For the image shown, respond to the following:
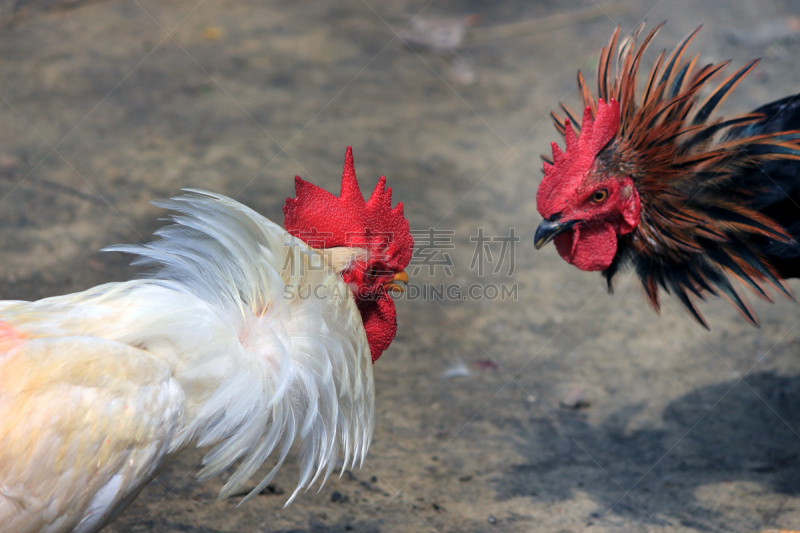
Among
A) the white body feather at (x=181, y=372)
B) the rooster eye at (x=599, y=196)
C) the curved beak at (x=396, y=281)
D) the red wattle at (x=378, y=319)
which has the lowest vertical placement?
the white body feather at (x=181, y=372)

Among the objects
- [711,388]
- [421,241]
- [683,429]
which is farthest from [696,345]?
[421,241]

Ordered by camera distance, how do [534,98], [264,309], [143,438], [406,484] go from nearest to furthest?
[143,438], [264,309], [406,484], [534,98]

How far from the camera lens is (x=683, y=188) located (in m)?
3.00

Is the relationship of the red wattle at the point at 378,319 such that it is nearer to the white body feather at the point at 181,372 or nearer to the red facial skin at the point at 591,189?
the white body feather at the point at 181,372

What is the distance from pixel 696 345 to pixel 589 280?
0.96 m

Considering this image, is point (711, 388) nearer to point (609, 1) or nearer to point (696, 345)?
point (696, 345)

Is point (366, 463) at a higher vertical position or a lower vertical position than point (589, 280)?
lower

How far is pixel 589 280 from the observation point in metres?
5.10

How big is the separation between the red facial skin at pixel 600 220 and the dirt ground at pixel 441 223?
0.97 meters

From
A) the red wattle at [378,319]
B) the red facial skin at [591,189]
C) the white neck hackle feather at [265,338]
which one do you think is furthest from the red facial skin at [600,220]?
the white neck hackle feather at [265,338]

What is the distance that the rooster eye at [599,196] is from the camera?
3.06 metres

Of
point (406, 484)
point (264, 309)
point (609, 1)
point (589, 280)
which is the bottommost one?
point (406, 484)

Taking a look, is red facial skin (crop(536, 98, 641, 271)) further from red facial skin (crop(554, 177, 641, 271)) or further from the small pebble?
the small pebble

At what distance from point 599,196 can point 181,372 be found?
2107 millimetres
